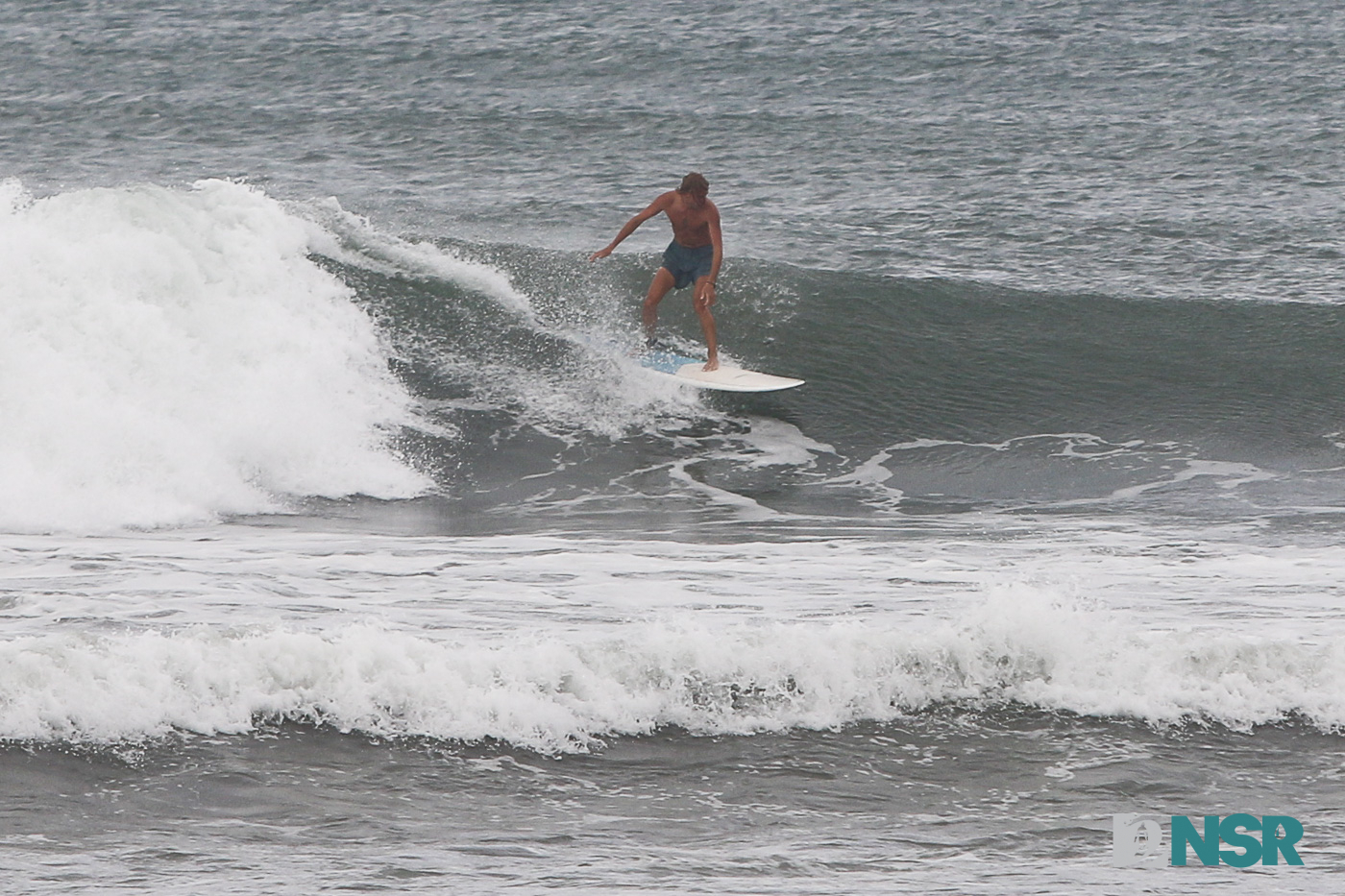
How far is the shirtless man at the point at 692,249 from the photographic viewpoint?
10.6 meters

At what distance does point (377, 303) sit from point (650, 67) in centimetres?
908

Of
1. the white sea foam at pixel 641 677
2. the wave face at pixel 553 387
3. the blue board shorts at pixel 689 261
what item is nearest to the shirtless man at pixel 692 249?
the blue board shorts at pixel 689 261

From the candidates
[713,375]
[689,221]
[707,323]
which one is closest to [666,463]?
[713,375]

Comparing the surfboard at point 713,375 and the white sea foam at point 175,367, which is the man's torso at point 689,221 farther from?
the white sea foam at point 175,367

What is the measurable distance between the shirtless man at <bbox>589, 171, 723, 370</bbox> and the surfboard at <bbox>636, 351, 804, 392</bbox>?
0.10 metres

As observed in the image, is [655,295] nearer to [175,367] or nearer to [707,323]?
[707,323]

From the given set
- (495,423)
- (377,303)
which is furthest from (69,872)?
(377,303)

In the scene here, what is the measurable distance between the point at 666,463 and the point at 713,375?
41.2 inches

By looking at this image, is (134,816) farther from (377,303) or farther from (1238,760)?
(377,303)

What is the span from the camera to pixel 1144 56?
1995 centimetres
